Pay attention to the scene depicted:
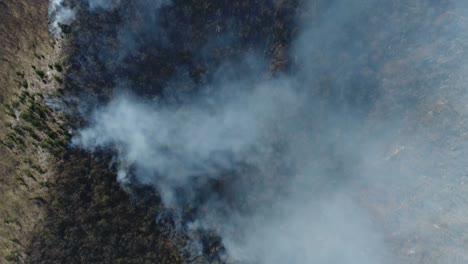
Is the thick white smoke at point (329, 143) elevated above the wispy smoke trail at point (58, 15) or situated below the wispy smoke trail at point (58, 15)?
below

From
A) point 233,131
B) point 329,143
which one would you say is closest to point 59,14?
point 233,131

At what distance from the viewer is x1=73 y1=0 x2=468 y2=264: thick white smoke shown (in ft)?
86.9

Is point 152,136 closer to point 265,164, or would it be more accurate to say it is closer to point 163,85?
point 163,85

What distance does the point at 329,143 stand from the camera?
28562 millimetres

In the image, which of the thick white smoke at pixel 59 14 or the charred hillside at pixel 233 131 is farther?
the charred hillside at pixel 233 131

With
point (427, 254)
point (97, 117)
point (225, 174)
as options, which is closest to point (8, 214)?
point (97, 117)

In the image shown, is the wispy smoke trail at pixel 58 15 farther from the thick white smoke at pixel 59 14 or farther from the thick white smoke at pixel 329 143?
the thick white smoke at pixel 329 143

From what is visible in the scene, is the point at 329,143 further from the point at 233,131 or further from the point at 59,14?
the point at 59,14

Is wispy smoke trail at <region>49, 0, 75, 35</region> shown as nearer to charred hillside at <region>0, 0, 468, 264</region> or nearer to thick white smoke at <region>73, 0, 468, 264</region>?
charred hillside at <region>0, 0, 468, 264</region>

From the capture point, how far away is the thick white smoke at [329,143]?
A: 2648 cm

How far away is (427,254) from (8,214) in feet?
99.7

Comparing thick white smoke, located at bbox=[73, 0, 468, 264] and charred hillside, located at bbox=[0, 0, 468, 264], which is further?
thick white smoke, located at bbox=[73, 0, 468, 264]

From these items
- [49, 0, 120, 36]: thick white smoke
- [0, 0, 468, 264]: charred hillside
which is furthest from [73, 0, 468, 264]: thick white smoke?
[49, 0, 120, 36]: thick white smoke

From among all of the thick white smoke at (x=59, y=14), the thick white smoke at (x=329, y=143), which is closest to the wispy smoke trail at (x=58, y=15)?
the thick white smoke at (x=59, y=14)
